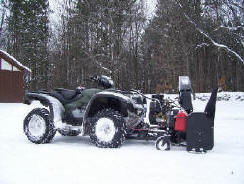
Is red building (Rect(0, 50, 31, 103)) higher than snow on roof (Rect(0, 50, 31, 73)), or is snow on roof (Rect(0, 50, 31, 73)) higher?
snow on roof (Rect(0, 50, 31, 73))

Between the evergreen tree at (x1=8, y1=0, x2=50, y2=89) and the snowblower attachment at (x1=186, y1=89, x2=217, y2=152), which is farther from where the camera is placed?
the evergreen tree at (x1=8, y1=0, x2=50, y2=89)

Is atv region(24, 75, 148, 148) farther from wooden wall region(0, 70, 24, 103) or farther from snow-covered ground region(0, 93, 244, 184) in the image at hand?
wooden wall region(0, 70, 24, 103)

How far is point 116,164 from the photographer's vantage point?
215 inches

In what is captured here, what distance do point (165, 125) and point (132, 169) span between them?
2.33 m

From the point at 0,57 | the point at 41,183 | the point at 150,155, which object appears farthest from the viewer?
the point at 0,57

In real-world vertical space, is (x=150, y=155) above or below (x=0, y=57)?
below

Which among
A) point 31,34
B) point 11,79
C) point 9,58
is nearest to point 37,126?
point 9,58

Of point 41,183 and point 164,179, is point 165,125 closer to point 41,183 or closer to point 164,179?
point 164,179

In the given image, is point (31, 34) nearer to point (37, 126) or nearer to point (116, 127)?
point (37, 126)

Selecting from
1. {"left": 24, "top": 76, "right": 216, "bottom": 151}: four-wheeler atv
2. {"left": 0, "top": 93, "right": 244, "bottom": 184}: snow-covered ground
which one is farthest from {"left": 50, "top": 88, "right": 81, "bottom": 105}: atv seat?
{"left": 0, "top": 93, "right": 244, "bottom": 184}: snow-covered ground

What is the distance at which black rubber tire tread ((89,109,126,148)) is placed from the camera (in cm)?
695

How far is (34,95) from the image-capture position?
802 cm

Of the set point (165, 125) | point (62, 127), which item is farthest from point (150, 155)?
point (62, 127)

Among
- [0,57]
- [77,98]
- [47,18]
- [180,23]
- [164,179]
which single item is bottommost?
[164,179]
